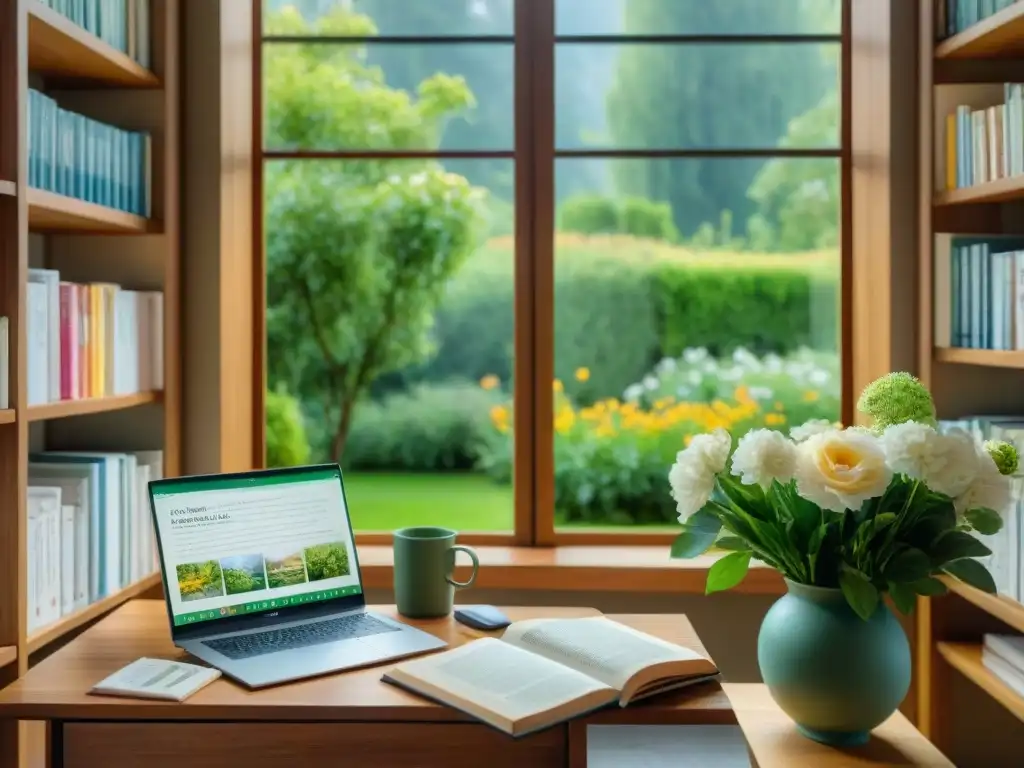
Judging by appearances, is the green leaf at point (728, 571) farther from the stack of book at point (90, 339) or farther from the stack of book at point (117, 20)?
the stack of book at point (117, 20)

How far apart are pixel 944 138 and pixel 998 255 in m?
0.39

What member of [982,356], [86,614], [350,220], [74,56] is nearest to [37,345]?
[86,614]

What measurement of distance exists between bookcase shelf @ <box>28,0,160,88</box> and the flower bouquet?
1.48 meters

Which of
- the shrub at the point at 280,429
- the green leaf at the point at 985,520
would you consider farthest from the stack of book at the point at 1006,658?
the shrub at the point at 280,429

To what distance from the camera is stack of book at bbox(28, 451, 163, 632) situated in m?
2.06

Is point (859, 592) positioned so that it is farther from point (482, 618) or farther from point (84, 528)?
point (84, 528)

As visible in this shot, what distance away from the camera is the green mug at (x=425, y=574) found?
1888mm

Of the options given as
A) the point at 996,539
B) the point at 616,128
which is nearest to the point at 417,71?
the point at 616,128

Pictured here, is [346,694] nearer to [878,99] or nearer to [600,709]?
[600,709]

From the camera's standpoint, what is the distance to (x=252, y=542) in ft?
6.04

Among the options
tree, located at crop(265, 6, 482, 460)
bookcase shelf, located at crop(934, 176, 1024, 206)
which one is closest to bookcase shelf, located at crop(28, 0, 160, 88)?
tree, located at crop(265, 6, 482, 460)

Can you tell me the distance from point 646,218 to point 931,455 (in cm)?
146

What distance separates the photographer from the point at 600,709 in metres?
1.48

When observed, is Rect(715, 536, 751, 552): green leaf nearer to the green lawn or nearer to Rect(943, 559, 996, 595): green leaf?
Rect(943, 559, 996, 595): green leaf
